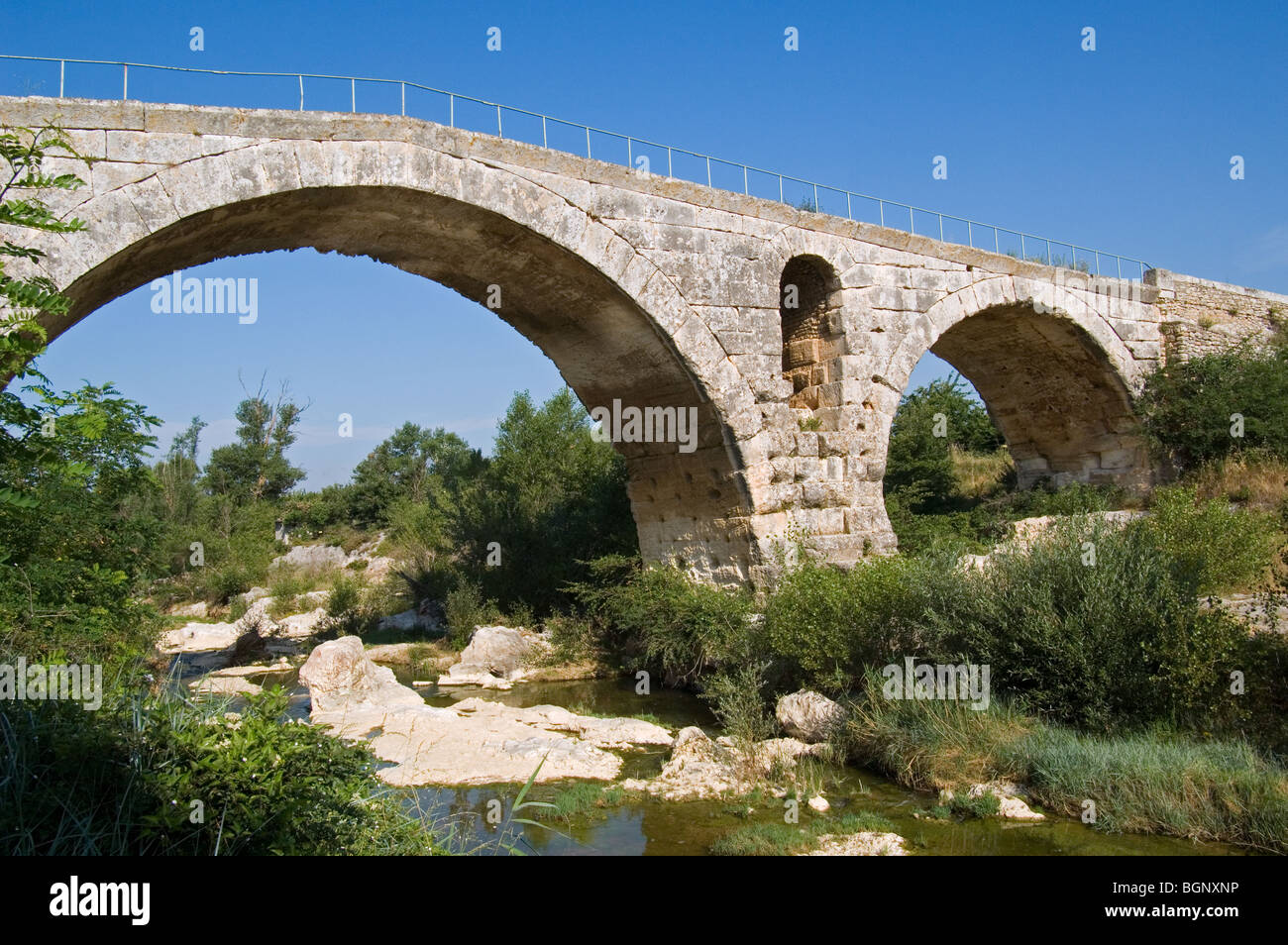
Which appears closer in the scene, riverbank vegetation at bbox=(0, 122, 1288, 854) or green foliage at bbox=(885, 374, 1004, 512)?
riverbank vegetation at bbox=(0, 122, 1288, 854)

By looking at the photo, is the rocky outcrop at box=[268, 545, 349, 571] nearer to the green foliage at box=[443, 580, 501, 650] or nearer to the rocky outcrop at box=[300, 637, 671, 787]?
the green foliage at box=[443, 580, 501, 650]

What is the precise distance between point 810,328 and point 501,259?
4.07 metres

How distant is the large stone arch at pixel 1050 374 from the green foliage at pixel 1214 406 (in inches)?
13.6

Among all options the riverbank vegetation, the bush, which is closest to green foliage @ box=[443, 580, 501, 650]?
the riverbank vegetation

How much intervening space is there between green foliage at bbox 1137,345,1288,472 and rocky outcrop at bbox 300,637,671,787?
34.6 ft

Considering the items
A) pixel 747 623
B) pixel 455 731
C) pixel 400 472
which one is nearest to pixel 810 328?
pixel 747 623

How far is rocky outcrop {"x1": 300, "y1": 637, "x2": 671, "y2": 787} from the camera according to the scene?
7.78m

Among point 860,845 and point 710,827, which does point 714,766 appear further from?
point 860,845

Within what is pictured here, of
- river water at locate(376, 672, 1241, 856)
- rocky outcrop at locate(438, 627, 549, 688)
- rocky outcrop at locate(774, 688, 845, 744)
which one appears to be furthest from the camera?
rocky outcrop at locate(438, 627, 549, 688)

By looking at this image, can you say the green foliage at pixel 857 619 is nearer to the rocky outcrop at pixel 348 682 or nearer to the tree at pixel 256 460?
the rocky outcrop at pixel 348 682

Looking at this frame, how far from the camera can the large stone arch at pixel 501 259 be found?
775 centimetres

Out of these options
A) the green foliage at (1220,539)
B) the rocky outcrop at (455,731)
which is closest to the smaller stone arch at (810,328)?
the green foliage at (1220,539)

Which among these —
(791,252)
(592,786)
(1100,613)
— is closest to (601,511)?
Result: (791,252)
